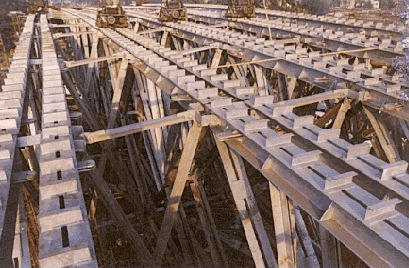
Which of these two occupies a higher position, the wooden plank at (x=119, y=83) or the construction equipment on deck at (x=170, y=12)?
the construction equipment on deck at (x=170, y=12)

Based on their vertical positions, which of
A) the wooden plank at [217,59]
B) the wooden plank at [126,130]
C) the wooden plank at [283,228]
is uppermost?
the wooden plank at [217,59]

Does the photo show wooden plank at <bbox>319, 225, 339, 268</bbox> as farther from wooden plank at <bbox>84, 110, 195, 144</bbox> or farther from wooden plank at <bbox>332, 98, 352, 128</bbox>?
wooden plank at <bbox>332, 98, 352, 128</bbox>

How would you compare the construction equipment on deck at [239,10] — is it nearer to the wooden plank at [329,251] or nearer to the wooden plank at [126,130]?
the wooden plank at [126,130]

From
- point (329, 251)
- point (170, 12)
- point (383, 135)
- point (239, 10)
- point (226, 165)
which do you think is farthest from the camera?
point (239, 10)

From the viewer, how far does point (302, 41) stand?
9.98 m

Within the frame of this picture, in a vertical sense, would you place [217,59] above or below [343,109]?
above

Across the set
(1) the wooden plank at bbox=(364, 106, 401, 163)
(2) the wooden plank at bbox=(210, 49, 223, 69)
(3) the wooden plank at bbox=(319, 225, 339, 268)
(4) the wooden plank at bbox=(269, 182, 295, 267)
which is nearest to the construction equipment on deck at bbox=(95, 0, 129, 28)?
(2) the wooden plank at bbox=(210, 49, 223, 69)

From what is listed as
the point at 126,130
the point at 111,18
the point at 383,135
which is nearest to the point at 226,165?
the point at 126,130

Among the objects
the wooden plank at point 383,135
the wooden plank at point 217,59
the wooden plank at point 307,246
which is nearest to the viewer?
the wooden plank at point 307,246

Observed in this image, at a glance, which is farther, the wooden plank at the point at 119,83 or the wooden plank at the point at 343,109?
the wooden plank at the point at 119,83

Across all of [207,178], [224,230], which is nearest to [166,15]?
[207,178]

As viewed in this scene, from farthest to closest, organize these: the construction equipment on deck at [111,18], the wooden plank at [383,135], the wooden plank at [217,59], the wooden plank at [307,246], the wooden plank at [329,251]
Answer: the construction equipment on deck at [111,18] < the wooden plank at [217,59] < the wooden plank at [383,135] < the wooden plank at [307,246] < the wooden plank at [329,251]

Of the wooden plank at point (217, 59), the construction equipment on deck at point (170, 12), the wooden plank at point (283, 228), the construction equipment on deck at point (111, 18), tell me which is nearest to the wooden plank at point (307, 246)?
the wooden plank at point (283, 228)

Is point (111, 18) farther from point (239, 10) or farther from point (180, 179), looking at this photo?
point (180, 179)
